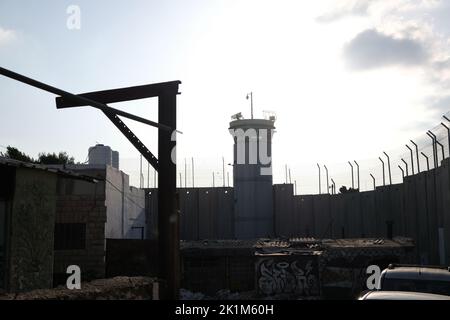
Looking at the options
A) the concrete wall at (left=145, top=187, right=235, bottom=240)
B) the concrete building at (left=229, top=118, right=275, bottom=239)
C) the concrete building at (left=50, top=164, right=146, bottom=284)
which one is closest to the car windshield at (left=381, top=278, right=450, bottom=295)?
the concrete building at (left=50, top=164, right=146, bottom=284)

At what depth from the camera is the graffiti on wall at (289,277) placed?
64.5 feet

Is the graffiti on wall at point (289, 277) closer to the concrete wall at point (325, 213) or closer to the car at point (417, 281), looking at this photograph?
the concrete wall at point (325, 213)

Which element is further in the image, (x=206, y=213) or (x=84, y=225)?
(x=206, y=213)

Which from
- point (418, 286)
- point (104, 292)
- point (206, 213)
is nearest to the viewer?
point (104, 292)

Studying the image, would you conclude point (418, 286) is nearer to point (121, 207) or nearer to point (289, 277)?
point (289, 277)

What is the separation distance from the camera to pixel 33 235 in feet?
36.0

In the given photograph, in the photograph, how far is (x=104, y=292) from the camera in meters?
7.72

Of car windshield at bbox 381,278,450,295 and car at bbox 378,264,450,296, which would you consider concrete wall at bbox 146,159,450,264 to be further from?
car windshield at bbox 381,278,450,295

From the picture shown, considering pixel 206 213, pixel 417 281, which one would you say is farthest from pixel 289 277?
pixel 206 213

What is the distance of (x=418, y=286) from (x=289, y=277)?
36.1 feet

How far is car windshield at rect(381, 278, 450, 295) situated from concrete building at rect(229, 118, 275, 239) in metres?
25.5
